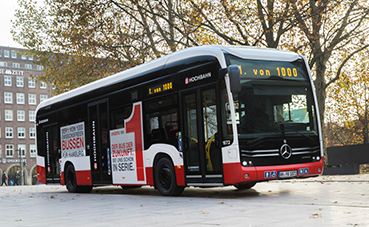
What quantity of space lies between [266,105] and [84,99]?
7395mm

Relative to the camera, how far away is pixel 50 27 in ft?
98.4

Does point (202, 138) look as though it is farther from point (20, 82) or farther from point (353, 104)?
point (20, 82)

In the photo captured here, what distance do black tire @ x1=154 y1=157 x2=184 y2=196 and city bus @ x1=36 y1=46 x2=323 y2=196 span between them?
23mm

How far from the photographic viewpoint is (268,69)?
→ 1131 centimetres

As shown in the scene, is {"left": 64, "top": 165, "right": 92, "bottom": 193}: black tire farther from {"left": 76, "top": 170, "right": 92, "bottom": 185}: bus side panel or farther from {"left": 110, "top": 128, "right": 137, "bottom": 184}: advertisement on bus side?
{"left": 110, "top": 128, "right": 137, "bottom": 184}: advertisement on bus side

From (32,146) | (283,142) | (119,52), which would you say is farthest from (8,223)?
(32,146)

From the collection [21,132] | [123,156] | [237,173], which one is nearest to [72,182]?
[123,156]

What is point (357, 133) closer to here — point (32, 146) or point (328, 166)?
point (328, 166)

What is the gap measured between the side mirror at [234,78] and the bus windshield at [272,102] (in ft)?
1.48

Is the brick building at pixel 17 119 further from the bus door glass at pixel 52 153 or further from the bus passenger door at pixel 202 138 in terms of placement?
the bus passenger door at pixel 202 138

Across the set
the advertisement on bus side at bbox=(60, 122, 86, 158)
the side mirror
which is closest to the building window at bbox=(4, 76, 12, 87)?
the advertisement on bus side at bbox=(60, 122, 86, 158)

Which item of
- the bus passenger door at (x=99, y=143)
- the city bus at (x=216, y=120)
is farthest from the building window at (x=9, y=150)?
the city bus at (x=216, y=120)

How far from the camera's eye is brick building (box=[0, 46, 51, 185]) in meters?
80.8

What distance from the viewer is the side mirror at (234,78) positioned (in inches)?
406
